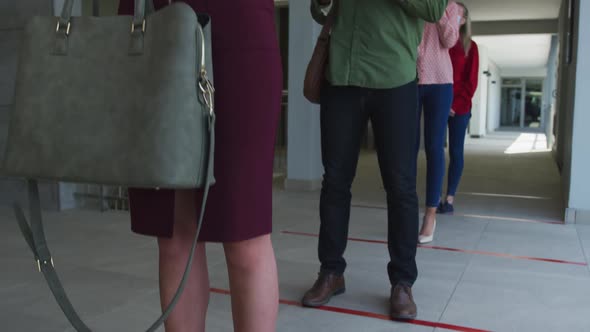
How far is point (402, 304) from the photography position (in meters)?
1.96

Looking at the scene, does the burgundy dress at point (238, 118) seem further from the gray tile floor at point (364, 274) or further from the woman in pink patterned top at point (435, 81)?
the woman in pink patterned top at point (435, 81)

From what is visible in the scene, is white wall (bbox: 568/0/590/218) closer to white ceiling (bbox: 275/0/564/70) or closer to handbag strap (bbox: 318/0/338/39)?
handbag strap (bbox: 318/0/338/39)

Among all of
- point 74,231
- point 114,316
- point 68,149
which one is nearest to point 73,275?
point 114,316

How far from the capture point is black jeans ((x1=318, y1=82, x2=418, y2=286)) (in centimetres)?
193

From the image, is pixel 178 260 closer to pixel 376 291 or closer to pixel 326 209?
pixel 326 209

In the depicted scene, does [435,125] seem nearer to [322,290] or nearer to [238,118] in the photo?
[322,290]

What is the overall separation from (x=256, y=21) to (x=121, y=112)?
0.31 m

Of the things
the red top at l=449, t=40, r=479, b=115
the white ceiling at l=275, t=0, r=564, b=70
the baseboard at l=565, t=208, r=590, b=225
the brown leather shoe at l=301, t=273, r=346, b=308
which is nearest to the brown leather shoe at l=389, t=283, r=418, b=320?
the brown leather shoe at l=301, t=273, r=346, b=308

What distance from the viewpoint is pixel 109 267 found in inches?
102

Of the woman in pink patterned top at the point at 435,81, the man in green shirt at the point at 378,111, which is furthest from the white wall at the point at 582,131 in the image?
the man in green shirt at the point at 378,111

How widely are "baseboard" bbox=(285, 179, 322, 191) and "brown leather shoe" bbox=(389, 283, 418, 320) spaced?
10.1ft

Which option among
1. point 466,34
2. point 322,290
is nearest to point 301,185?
point 466,34

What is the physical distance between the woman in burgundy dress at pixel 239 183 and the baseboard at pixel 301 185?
12.7ft

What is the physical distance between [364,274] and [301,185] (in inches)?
104
